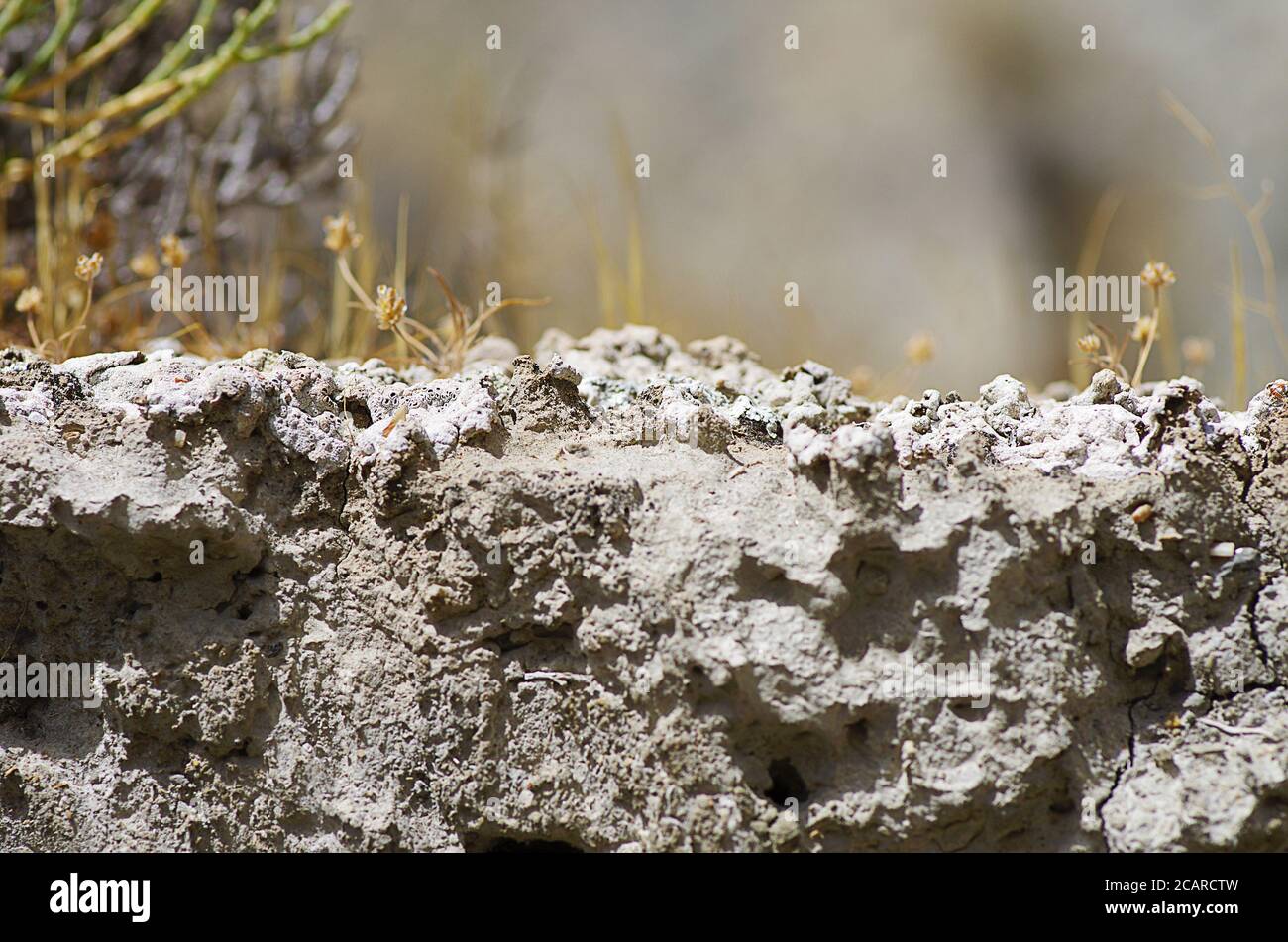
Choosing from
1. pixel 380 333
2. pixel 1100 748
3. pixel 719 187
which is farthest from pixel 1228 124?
pixel 1100 748

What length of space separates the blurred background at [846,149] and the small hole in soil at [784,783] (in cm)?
356

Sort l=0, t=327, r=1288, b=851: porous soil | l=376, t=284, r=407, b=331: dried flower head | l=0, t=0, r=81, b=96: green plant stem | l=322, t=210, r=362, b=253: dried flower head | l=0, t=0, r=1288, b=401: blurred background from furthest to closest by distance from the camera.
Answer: l=0, t=0, r=1288, b=401: blurred background, l=0, t=0, r=81, b=96: green plant stem, l=322, t=210, r=362, b=253: dried flower head, l=376, t=284, r=407, b=331: dried flower head, l=0, t=327, r=1288, b=851: porous soil

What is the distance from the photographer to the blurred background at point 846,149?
513cm

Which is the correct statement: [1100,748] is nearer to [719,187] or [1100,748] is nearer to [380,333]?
[380,333]

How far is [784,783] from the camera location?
1.34 metres

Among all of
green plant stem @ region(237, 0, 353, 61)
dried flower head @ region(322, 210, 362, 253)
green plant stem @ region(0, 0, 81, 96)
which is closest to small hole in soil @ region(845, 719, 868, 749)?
dried flower head @ region(322, 210, 362, 253)

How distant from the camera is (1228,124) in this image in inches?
187

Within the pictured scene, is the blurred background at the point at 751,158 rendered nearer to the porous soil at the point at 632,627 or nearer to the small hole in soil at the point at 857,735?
the porous soil at the point at 632,627

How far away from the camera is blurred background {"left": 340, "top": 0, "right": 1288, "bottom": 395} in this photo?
16.8ft

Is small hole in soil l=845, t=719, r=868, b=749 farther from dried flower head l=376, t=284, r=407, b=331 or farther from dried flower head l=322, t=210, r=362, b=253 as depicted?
dried flower head l=322, t=210, r=362, b=253

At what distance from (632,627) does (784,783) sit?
10.2 inches

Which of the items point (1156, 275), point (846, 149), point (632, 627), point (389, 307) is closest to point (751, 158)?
point (846, 149)

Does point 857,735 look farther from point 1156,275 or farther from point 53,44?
point 53,44
